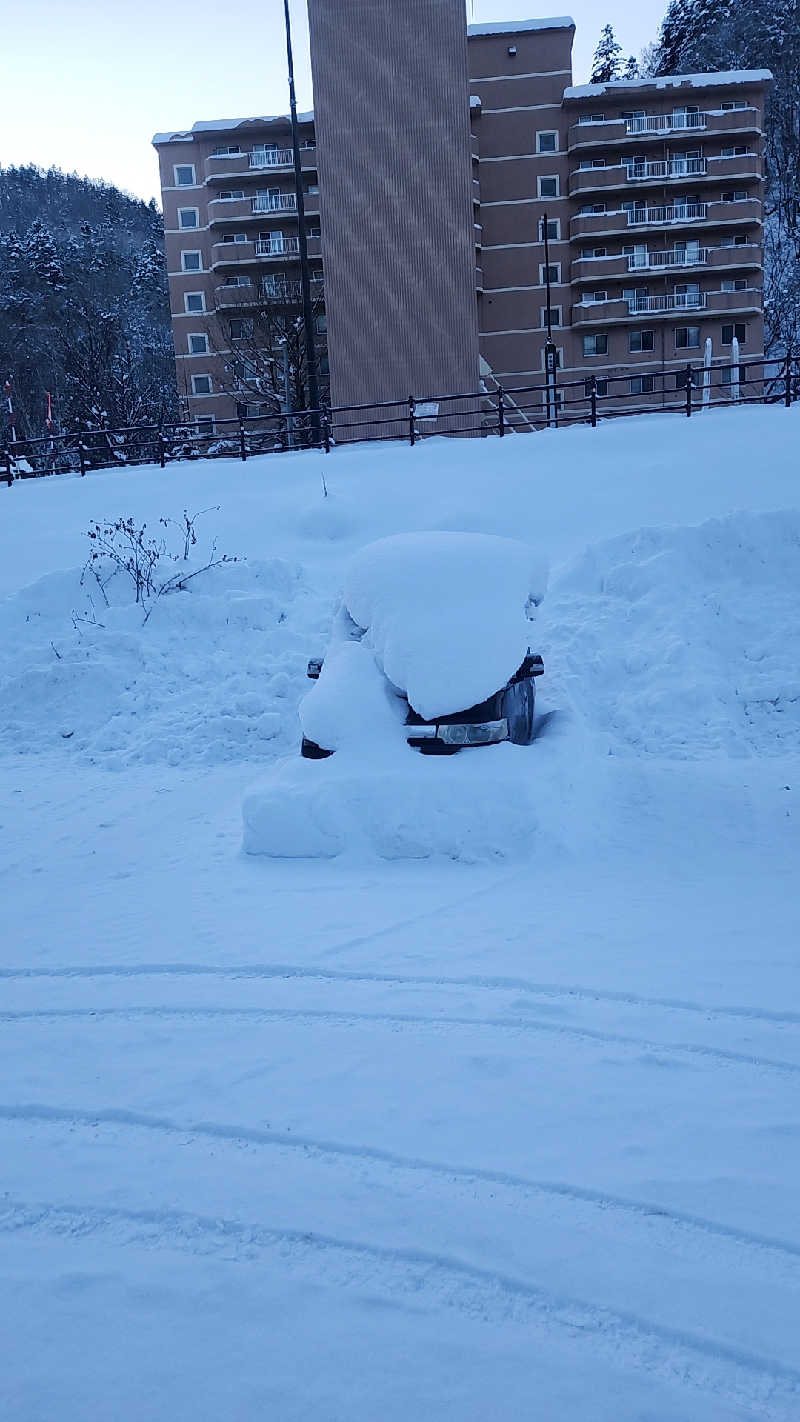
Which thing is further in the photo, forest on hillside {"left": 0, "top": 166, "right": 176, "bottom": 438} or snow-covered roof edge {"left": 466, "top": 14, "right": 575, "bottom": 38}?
forest on hillside {"left": 0, "top": 166, "right": 176, "bottom": 438}

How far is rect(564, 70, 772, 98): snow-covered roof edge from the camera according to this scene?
40094 mm

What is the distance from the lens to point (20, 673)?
11.5 meters

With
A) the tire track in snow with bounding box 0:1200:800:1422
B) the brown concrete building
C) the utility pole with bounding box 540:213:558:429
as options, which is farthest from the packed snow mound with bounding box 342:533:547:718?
the utility pole with bounding box 540:213:558:429

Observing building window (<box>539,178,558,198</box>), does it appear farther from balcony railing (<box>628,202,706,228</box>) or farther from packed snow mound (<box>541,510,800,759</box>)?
packed snow mound (<box>541,510,800,759</box>)

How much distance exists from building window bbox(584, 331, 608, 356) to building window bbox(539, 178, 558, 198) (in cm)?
639

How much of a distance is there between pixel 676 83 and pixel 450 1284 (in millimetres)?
49154

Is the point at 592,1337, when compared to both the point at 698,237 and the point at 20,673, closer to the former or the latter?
the point at 20,673

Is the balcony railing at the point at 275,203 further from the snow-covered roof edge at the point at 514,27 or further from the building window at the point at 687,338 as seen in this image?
the building window at the point at 687,338

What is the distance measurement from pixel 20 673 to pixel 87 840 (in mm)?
4943

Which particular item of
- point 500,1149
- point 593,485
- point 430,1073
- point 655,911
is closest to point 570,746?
point 655,911

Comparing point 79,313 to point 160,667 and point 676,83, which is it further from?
point 160,667

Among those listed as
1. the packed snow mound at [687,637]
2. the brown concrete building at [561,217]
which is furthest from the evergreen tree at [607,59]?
the packed snow mound at [687,637]

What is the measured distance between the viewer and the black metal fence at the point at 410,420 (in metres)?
18.9

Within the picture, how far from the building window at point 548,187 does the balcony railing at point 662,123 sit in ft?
12.4
